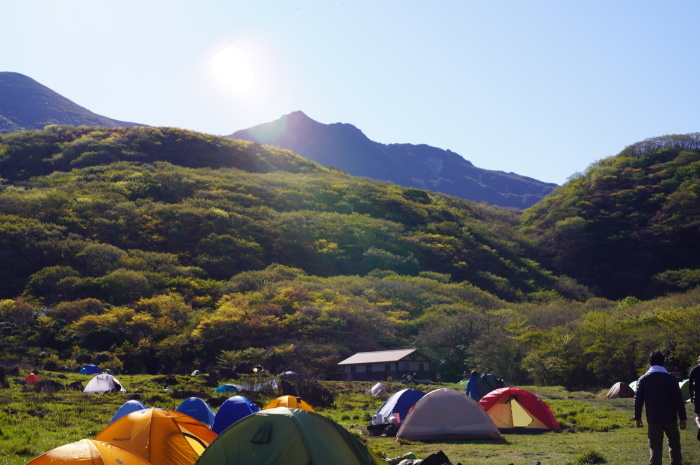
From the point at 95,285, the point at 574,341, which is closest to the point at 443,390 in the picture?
the point at 574,341

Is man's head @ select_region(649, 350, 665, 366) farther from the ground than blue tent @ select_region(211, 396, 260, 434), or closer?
farther from the ground

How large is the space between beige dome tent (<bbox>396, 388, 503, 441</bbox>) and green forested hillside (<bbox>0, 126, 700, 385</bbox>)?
18.0 meters

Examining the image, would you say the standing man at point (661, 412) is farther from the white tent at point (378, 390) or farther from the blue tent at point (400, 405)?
the white tent at point (378, 390)

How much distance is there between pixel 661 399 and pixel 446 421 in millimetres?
7857

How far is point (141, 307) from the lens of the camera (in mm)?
55781

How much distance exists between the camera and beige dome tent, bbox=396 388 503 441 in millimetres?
16922

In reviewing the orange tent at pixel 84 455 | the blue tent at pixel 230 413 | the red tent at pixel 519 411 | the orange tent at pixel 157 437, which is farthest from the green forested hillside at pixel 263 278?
the orange tent at pixel 84 455

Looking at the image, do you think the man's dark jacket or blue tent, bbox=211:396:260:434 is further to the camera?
blue tent, bbox=211:396:260:434

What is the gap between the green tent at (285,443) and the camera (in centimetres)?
948

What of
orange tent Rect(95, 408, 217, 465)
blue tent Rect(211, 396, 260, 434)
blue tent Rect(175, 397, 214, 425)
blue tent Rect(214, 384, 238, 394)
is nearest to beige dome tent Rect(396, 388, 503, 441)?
blue tent Rect(211, 396, 260, 434)

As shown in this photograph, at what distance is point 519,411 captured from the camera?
19.0m

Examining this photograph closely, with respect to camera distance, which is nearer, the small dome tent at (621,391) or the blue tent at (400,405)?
the blue tent at (400,405)

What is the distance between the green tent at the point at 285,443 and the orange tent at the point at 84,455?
50.7 inches

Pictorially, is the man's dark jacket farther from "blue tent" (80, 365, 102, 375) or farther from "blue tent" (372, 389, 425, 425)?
"blue tent" (80, 365, 102, 375)
